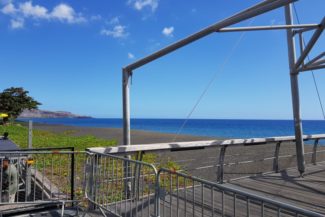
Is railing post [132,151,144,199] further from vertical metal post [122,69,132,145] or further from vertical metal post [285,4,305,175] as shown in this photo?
vertical metal post [285,4,305,175]

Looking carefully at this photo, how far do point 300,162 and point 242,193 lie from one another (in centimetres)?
581

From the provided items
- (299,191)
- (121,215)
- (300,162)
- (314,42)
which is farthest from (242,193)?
(300,162)

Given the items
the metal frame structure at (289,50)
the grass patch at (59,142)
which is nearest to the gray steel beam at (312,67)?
the metal frame structure at (289,50)

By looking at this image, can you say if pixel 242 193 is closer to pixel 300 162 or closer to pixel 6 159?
pixel 6 159

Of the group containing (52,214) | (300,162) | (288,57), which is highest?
(288,57)

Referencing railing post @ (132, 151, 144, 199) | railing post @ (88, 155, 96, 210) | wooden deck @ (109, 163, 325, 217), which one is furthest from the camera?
railing post @ (88, 155, 96, 210)

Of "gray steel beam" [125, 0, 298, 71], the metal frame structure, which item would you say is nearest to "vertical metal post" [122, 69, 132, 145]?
the metal frame structure

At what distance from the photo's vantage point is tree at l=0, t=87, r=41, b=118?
5544 centimetres

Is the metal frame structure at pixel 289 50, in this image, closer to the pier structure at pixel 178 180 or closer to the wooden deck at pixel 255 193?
the pier structure at pixel 178 180

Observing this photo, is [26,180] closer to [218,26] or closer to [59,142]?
[218,26]

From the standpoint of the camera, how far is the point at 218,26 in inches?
222

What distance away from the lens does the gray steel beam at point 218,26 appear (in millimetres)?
4959

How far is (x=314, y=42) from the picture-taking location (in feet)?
22.0

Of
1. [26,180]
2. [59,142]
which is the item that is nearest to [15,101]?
[59,142]
